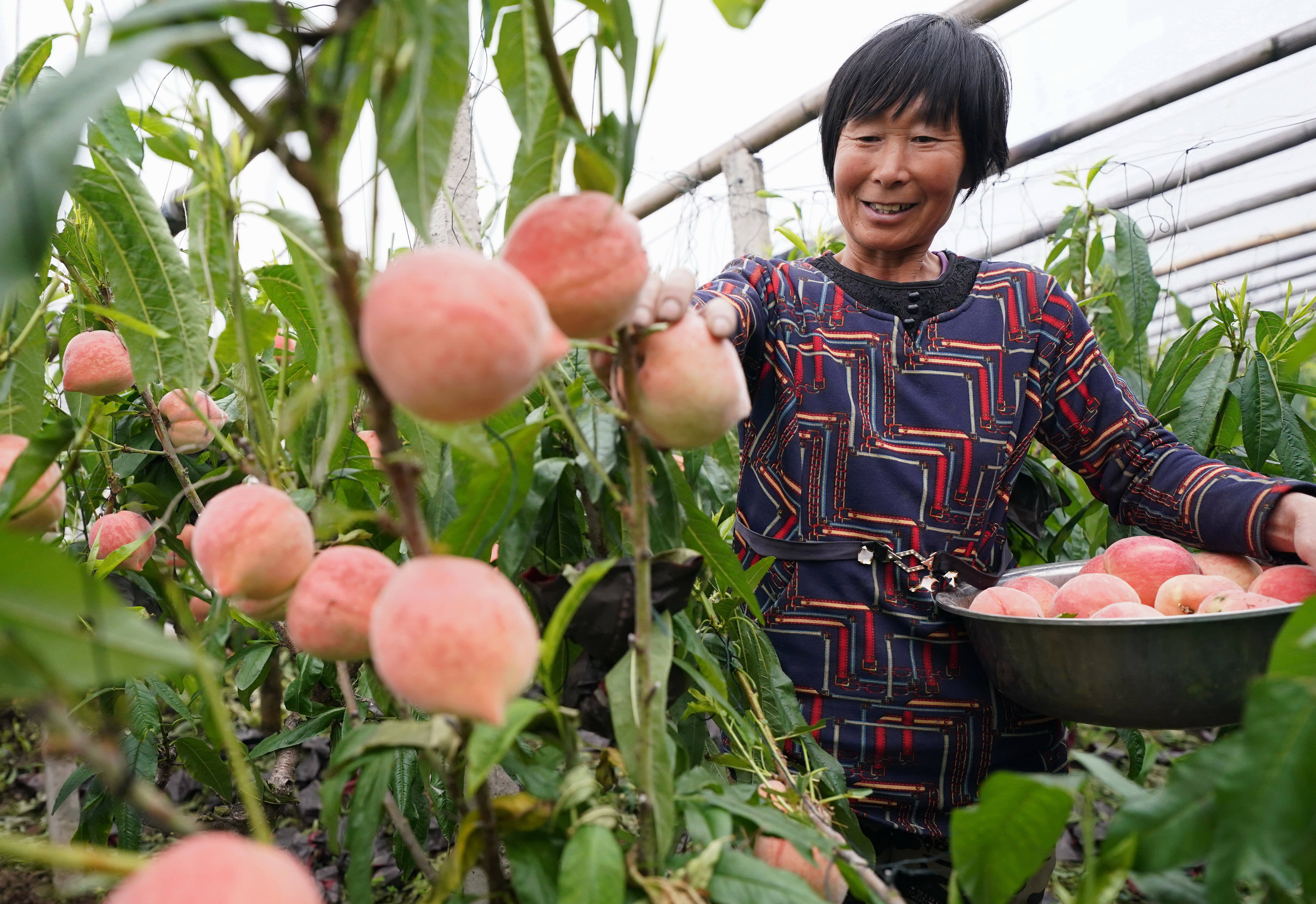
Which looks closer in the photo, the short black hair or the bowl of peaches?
the bowl of peaches

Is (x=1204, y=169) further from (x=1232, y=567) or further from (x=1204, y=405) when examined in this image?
(x=1232, y=567)

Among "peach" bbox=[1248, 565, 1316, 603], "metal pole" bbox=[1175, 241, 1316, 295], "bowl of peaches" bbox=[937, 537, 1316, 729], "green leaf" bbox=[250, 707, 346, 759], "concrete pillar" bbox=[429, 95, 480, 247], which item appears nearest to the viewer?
"bowl of peaches" bbox=[937, 537, 1316, 729]

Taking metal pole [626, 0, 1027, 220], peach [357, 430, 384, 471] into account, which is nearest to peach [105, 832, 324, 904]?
peach [357, 430, 384, 471]

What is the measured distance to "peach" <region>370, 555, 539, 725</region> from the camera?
34cm

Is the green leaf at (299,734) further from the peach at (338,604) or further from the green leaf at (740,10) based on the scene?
the green leaf at (740,10)

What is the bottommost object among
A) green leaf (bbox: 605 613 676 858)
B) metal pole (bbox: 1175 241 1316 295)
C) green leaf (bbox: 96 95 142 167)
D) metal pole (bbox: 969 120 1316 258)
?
green leaf (bbox: 605 613 676 858)

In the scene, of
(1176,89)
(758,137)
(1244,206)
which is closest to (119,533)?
(758,137)

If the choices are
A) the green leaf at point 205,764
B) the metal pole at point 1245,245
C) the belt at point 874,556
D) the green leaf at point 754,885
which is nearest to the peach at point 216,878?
the green leaf at point 754,885

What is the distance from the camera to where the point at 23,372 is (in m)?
0.65

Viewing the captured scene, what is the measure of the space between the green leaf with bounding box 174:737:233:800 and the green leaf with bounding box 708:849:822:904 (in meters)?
0.98

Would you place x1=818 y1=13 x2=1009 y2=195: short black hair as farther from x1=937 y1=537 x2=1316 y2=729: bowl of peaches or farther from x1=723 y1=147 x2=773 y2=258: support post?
x1=723 y1=147 x2=773 y2=258: support post

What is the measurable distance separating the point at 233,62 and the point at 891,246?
38.9 inches

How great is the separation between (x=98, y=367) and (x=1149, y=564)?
3.42ft

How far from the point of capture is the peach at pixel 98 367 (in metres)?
0.88
